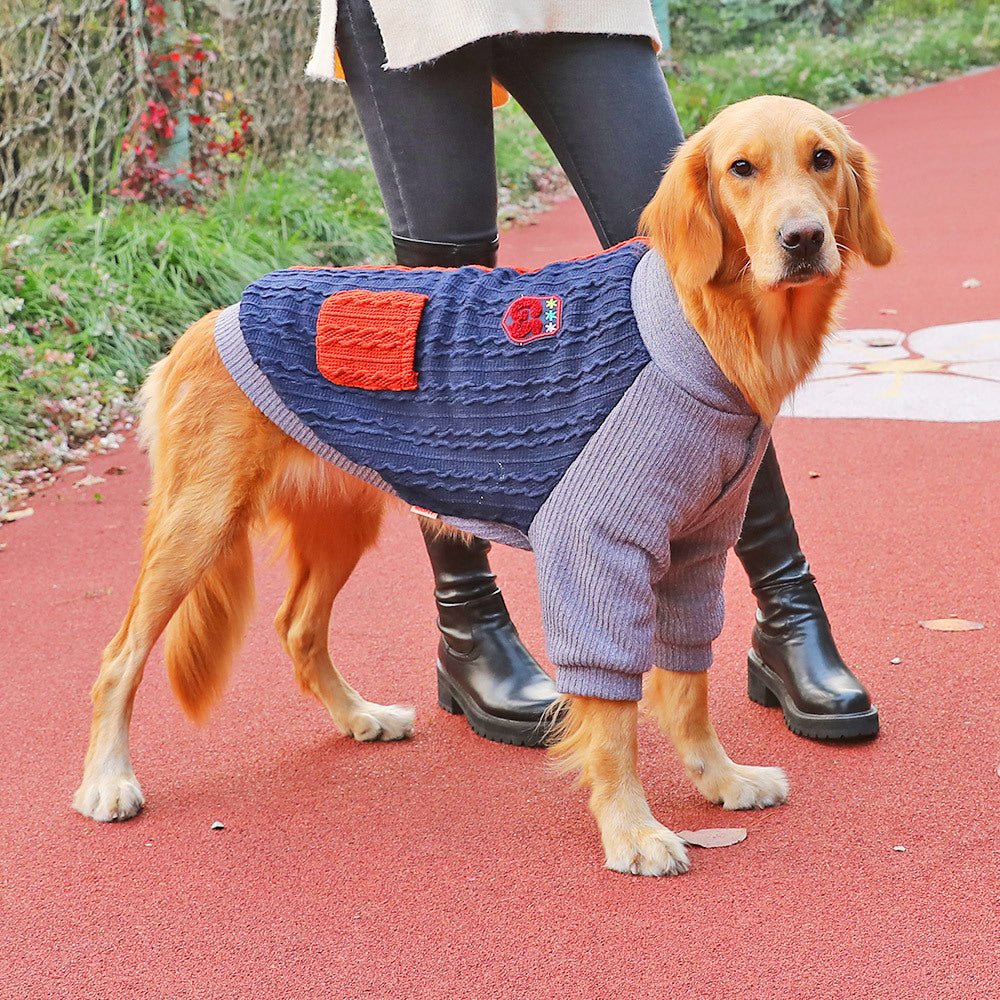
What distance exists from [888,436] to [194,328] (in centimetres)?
290

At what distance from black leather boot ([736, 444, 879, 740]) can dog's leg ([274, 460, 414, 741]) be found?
858 mm

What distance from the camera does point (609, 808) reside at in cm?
232

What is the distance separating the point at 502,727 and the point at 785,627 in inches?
27.3

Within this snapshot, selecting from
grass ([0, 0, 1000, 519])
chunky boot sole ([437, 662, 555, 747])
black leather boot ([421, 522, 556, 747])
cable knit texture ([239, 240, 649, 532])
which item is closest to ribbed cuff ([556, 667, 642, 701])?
cable knit texture ([239, 240, 649, 532])

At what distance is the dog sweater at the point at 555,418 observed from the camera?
2.18m

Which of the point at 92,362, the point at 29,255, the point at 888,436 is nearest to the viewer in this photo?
the point at 888,436

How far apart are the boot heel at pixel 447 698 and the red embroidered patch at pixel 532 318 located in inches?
42.1

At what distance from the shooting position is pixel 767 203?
2053 millimetres

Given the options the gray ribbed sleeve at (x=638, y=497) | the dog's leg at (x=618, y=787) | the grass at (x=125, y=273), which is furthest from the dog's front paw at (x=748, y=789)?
the grass at (x=125, y=273)

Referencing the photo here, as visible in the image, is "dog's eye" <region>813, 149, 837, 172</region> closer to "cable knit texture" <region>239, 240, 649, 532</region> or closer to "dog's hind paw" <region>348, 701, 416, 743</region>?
"cable knit texture" <region>239, 240, 649, 532</region>

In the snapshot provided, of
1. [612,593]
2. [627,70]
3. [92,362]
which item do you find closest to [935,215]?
[92,362]

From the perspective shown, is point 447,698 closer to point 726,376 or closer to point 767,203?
point 726,376

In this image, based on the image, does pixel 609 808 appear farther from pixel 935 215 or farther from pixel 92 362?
pixel 935 215

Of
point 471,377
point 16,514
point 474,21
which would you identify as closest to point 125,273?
point 16,514
